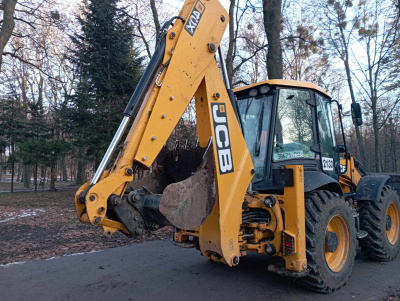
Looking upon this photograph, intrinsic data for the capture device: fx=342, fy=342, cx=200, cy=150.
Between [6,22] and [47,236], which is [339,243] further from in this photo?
[6,22]

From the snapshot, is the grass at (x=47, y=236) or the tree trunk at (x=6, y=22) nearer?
the grass at (x=47, y=236)

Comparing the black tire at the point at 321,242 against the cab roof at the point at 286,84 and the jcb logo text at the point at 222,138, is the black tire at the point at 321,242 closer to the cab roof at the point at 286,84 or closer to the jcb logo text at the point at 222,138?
the jcb logo text at the point at 222,138

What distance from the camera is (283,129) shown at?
188 inches

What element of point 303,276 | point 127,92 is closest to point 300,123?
point 303,276

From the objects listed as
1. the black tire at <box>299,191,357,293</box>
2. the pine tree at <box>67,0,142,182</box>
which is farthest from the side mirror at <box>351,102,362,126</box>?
the pine tree at <box>67,0,142,182</box>

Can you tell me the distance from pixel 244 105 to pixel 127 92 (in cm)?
1402

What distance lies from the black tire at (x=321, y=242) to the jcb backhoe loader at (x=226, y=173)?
1cm

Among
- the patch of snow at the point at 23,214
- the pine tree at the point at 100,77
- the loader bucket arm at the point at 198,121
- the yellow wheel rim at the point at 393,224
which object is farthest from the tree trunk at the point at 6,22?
the yellow wheel rim at the point at 393,224

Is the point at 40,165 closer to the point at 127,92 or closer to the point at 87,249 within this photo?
the point at 127,92

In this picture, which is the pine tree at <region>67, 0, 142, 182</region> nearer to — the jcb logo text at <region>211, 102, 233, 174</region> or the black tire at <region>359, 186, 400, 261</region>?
the black tire at <region>359, 186, 400, 261</region>

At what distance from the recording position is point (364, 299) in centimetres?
415

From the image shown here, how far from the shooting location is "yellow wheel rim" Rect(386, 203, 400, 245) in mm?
6137

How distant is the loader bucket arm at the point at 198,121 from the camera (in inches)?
128

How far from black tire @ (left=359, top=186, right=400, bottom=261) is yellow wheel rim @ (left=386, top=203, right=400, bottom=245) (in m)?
0.33
